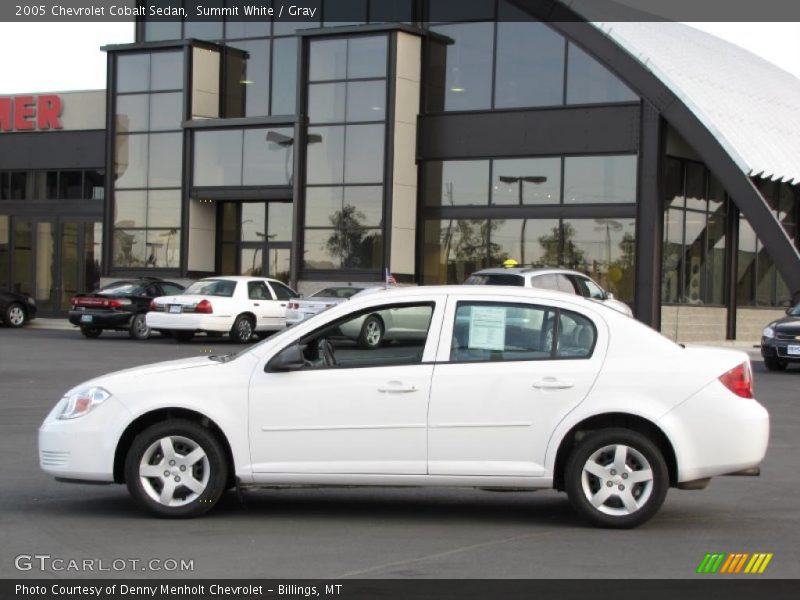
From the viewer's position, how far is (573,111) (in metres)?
32.9

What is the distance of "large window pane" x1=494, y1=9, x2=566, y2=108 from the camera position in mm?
33250

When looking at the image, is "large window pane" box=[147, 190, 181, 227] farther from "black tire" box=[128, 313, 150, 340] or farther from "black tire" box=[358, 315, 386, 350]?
"black tire" box=[358, 315, 386, 350]

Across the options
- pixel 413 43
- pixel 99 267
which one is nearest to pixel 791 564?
pixel 413 43

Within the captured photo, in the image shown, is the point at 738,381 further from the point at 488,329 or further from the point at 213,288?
the point at 213,288

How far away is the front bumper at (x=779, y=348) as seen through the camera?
2253cm

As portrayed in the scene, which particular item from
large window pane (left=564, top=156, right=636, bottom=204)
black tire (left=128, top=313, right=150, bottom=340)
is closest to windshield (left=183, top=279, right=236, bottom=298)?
black tire (left=128, top=313, right=150, bottom=340)

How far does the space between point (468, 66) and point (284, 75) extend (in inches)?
239

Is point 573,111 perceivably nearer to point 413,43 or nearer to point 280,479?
point 413,43

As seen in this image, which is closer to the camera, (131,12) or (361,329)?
(361,329)

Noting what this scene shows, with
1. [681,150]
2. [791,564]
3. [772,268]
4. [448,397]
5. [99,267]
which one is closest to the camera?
[791,564]

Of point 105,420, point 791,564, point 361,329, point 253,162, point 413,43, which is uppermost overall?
point 413,43

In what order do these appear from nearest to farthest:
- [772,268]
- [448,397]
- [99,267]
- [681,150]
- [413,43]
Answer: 1. [448,397]
2. [681,150]
3. [413,43]
4. [772,268]
5. [99,267]

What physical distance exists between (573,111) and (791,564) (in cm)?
2678

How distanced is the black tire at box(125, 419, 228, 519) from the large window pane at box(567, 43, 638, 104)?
25.8 meters
